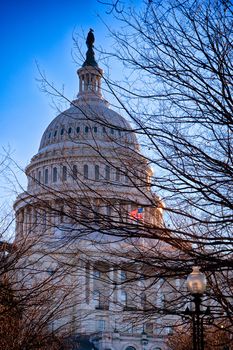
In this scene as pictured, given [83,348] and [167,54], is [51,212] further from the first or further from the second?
[83,348]

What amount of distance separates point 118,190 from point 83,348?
64.2m

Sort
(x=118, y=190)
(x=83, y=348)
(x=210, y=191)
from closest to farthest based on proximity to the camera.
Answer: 1. (x=210, y=191)
2. (x=118, y=190)
3. (x=83, y=348)

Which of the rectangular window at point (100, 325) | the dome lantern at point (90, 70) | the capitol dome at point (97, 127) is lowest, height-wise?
the capitol dome at point (97, 127)

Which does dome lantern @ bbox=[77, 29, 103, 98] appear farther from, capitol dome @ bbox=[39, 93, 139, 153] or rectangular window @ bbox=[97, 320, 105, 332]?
rectangular window @ bbox=[97, 320, 105, 332]

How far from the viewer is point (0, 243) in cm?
2353

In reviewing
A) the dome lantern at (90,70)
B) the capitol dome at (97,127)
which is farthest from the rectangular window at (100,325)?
the capitol dome at (97,127)

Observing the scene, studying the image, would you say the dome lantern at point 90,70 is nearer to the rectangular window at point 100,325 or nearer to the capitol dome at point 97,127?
the capitol dome at point 97,127

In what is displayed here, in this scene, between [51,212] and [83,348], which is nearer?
[51,212]

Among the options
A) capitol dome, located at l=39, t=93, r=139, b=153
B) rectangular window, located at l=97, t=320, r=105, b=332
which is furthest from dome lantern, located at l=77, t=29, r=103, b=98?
rectangular window, located at l=97, t=320, r=105, b=332

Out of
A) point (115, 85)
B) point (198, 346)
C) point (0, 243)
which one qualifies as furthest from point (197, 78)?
point (0, 243)

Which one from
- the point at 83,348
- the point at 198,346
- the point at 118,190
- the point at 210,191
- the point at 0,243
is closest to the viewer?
the point at 210,191

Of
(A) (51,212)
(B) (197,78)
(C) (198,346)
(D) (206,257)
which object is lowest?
(C) (198,346)

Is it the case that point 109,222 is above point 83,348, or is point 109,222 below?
below

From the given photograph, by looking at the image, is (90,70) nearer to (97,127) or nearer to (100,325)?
(97,127)
